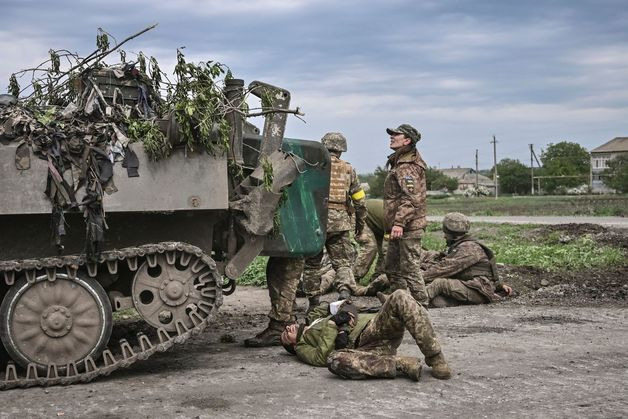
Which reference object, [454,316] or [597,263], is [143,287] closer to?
[454,316]

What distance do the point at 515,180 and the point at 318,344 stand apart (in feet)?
314

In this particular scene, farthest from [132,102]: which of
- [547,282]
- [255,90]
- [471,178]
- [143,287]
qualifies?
[471,178]

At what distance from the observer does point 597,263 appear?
1547 cm

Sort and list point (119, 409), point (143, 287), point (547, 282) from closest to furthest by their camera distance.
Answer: point (119, 409)
point (143, 287)
point (547, 282)

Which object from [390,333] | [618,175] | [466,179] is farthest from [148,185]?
[466,179]

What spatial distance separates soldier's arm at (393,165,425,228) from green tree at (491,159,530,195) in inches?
3585

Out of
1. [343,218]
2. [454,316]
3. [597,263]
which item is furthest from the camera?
[597,263]

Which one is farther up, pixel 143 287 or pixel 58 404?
pixel 143 287

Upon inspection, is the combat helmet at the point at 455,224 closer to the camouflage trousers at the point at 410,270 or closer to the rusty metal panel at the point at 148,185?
the camouflage trousers at the point at 410,270

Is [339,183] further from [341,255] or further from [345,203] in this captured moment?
[341,255]

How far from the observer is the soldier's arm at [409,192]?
10773 mm

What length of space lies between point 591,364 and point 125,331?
486 cm

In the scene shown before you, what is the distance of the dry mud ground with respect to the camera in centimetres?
658

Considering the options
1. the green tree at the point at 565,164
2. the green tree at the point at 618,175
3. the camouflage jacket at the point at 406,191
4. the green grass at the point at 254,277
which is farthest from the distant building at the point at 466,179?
the camouflage jacket at the point at 406,191
